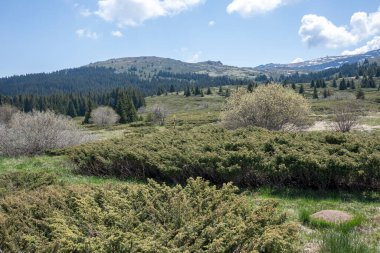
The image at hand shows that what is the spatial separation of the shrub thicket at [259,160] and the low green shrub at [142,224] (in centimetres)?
534

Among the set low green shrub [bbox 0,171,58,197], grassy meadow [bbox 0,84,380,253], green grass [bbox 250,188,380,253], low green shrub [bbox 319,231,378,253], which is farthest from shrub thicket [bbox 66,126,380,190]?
low green shrub [bbox 319,231,378,253]

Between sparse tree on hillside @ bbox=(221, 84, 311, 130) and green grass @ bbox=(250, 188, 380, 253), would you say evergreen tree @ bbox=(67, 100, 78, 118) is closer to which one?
sparse tree on hillside @ bbox=(221, 84, 311, 130)

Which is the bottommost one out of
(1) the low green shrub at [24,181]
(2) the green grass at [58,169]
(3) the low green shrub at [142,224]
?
(2) the green grass at [58,169]

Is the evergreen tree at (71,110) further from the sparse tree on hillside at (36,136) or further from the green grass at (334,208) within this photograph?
the green grass at (334,208)

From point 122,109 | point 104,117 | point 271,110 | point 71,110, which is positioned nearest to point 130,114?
point 122,109

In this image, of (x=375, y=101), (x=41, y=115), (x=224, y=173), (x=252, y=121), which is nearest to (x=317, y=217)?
(x=224, y=173)

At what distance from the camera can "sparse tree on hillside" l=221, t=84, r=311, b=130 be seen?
98.3 ft

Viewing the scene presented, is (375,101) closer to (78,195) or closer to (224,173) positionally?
(224,173)

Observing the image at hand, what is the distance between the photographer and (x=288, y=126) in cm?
3122

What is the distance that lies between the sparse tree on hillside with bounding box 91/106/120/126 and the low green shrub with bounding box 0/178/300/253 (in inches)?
3340

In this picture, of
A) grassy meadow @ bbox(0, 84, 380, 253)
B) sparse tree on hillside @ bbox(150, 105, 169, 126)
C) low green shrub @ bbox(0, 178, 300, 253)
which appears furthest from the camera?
sparse tree on hillside @ bbox(150, 105, 169, 126)

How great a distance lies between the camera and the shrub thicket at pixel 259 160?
37.0 feet

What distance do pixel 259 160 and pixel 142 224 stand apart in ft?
24.6

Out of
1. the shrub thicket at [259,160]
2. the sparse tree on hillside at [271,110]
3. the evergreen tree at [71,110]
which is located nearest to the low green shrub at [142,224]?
the shrub thicket at [259,160]
